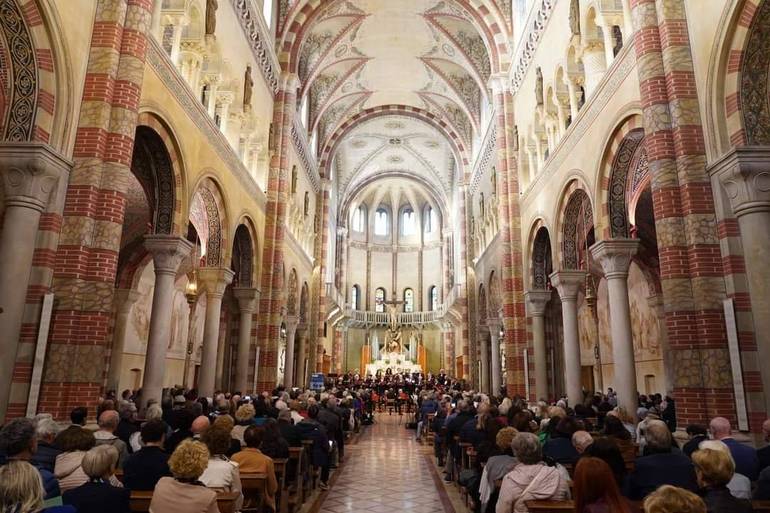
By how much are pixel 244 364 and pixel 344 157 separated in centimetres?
2342

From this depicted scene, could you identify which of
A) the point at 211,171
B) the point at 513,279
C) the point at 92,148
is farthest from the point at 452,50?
the point at 92,148

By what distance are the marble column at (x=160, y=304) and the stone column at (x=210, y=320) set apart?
2.55m

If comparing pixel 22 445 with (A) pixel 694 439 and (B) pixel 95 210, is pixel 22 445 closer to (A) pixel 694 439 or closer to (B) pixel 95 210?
(B) pixel 95 210

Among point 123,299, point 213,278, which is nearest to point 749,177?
point 213,278

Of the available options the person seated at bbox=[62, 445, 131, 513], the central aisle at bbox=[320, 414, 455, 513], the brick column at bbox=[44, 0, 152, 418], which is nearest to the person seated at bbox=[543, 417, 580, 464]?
the central aisle at bbox=[320, 414, 455, 513]

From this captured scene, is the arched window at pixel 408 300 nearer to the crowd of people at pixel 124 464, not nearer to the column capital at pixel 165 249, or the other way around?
the column capital at pixel 165 249

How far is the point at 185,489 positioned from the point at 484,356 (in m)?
22.2

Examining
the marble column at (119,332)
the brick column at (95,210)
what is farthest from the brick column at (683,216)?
the marble column at (119,332)

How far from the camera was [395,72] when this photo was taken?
27719 millimetres

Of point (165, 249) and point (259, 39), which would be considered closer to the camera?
point (165, 249)

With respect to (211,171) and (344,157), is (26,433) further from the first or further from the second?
(344,157)

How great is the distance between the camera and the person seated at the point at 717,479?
3057 millimetres

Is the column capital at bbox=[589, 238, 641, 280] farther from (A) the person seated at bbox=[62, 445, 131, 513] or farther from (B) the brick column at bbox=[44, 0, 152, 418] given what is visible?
(A) the person seated at bbox=[62, 445, 131, 513]

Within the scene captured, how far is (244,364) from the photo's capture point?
16.1m
